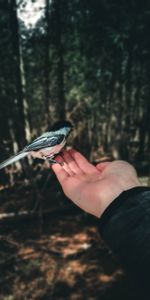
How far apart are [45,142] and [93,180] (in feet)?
5.24

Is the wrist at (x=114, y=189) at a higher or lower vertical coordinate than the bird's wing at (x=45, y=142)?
higher

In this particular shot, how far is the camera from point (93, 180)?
315 centimetres

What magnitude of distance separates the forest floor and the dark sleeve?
769 centimetres

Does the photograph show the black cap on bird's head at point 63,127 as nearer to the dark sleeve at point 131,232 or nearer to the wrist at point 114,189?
the wrist at point 114,189

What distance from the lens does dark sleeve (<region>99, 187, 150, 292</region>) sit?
4.65 ft

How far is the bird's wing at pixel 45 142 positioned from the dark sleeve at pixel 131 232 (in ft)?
9.00

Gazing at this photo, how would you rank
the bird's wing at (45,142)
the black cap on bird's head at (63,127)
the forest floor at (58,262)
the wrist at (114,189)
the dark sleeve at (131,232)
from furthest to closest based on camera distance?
1. the forest floor at (58,262)
2. the black cap on bird's head at (63,127)
3. the bird's wing at (45,142)
4. the wrist at (114,189)
5. the dark sleeve at (131,232)

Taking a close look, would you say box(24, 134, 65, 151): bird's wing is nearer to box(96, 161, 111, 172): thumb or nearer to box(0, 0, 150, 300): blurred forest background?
box(96, 161, 111, 172): thumb

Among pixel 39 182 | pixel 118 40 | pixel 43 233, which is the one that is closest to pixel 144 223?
pixel 43 233

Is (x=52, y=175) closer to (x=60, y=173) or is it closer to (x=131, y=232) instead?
(x=60, y=173)

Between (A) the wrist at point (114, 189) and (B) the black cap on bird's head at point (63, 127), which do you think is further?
(B) the black cap on bird's head at point (63, 127)

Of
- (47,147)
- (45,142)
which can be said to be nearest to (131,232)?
(47,147)

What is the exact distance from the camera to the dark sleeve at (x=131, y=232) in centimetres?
142

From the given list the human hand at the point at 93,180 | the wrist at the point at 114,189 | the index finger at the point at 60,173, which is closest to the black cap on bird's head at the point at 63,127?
the human hand at the point at 93,180
